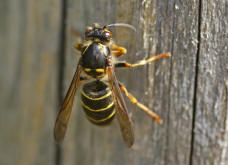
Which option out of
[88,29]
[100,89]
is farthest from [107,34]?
[100,89]

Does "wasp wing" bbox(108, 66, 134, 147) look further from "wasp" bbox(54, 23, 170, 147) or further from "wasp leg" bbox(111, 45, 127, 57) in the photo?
"wasp leg" bbox(111, 45, 127, 57)

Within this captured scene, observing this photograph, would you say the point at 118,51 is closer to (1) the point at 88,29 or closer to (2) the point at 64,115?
(1) the point at 88,29

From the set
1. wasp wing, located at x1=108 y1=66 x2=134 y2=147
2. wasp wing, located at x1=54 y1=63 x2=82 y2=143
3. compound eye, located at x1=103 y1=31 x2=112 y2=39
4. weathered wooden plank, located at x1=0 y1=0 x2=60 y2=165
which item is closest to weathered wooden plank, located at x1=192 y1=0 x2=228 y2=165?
wasp wing, located at x1=108 y1=66 x2=134 y2=147

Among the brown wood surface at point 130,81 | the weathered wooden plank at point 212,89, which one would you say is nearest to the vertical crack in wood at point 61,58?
the brown wood surface at point 130,81

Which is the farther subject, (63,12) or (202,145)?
(63,12)

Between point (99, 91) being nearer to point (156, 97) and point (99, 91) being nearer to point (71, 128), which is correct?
point (71, 128)

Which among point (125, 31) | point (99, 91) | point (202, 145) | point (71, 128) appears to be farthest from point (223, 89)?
point (71, 128)
